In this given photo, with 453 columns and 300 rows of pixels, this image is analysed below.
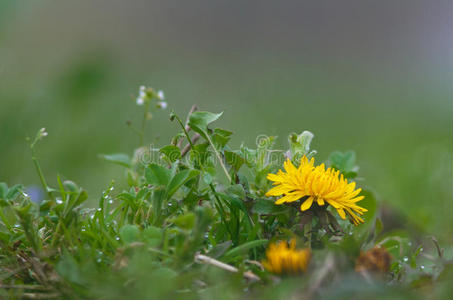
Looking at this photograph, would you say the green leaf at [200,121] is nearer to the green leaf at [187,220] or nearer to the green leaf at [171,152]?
the green leaf at [171,152]

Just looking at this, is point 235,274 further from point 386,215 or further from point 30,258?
point 386,215

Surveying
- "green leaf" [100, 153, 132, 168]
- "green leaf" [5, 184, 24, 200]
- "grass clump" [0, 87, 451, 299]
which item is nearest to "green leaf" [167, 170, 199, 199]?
"grass clump" [0, 87, 451, 299]

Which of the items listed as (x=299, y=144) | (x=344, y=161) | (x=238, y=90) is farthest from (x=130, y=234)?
(x=238, y=90)

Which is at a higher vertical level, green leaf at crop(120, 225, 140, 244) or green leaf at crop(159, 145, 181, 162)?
green leaf at crop(159, 145, 181, 162)

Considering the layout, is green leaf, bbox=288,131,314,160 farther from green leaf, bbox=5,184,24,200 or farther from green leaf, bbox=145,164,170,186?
green leaf, bbox=5,184,24,200

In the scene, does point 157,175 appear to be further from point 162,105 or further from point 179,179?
point 162,105

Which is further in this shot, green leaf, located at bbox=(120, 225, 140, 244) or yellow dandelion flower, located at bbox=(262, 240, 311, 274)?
green leaf, located at bbox=(120, 225, 140, 244)
